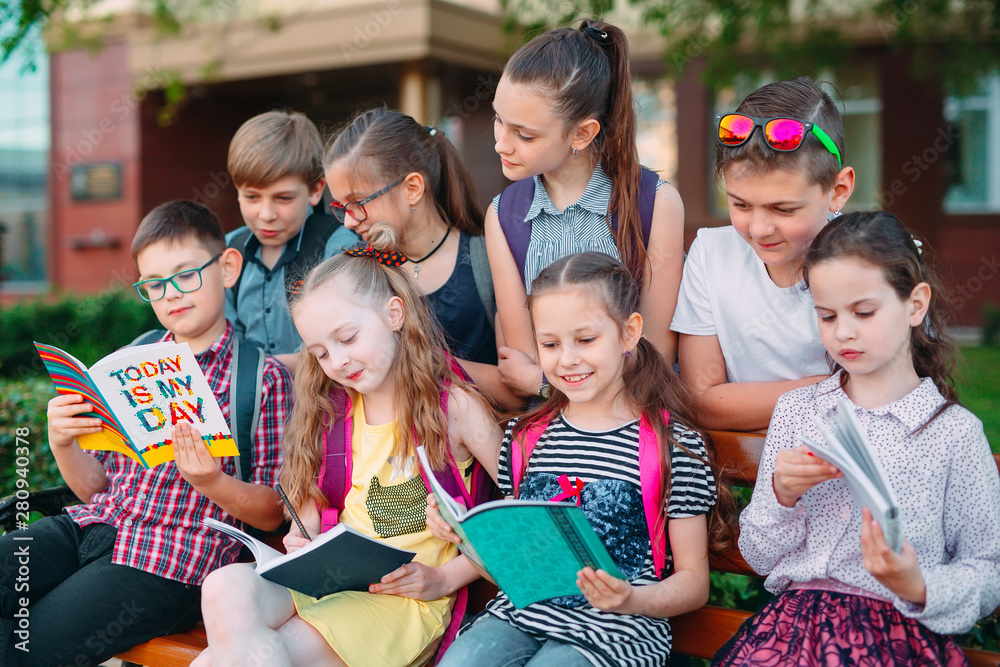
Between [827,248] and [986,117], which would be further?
[986,117]

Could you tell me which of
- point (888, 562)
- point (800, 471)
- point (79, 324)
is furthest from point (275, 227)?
point (79, 324)

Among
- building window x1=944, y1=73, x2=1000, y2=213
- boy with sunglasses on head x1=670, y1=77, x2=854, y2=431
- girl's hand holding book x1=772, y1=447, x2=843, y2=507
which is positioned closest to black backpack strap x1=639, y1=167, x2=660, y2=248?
boy with sunglasses on head x1=670, y1=77, x2=854, y2=431

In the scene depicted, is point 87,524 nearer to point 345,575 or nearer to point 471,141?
point 345,575

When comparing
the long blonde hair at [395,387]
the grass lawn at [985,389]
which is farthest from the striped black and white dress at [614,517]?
the grass lawn at [985,389]

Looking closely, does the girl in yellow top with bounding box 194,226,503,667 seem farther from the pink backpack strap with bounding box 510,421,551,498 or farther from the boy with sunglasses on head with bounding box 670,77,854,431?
the boy with sunglasses on head with bounding box 670,77,854,431

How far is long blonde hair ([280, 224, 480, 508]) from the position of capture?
2.51 m

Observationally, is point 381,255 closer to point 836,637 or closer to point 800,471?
point 800,471

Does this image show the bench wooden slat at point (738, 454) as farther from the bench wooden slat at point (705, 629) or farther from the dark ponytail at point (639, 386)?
the bench wooden slat at point (705, 629)

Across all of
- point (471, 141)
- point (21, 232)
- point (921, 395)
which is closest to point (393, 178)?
point (921, 395)

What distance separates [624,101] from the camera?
107 inches

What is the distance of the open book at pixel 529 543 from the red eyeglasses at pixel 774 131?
1.04 meters

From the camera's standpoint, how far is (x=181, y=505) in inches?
106

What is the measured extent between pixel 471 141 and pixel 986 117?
675 centimetres

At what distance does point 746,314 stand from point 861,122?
10969 millimetres
